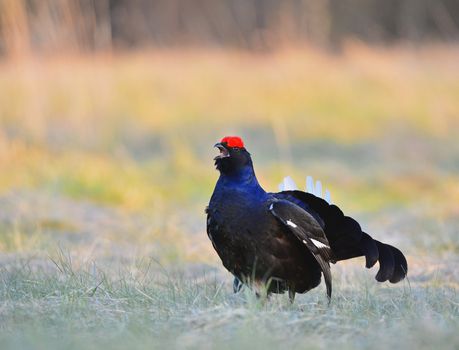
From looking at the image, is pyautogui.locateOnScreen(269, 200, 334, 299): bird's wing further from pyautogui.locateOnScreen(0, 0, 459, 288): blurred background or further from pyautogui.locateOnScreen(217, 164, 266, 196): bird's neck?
pyautogui.locateOnScreen(0, 0, 459, 288): blurred background

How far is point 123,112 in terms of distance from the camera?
12.2 metres

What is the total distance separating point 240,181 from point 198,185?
482 cm

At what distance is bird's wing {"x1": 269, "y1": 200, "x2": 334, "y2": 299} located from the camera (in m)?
3.86

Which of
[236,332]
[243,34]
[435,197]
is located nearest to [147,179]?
[435,197]

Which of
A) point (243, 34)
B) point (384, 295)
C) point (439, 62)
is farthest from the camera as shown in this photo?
point (243, 34)

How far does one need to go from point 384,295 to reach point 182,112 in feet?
26.8

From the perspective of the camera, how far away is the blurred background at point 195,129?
6.61 meters

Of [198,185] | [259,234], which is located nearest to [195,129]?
[198,185]

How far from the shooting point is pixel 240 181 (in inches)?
153

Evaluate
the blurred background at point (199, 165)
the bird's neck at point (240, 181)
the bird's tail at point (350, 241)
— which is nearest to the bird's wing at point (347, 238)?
the bird's tail at point (350, 241)

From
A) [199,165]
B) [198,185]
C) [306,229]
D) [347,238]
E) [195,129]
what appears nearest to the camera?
[306,229]

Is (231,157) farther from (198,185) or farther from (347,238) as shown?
(198,185)

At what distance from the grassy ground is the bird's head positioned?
567 millimetres

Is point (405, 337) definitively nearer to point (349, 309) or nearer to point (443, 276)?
point (349, 309)
